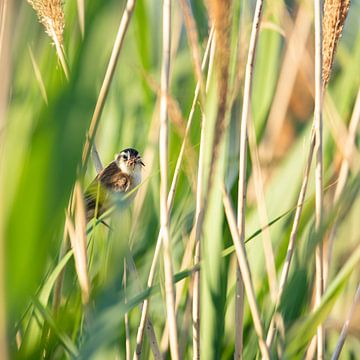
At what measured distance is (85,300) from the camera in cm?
141

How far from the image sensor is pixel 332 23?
1.50m

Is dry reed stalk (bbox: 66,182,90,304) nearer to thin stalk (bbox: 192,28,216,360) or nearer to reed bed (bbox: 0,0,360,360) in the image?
reed bed (bbox: 0,0,360,360)

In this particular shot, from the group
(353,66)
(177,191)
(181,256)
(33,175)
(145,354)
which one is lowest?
(145,354)

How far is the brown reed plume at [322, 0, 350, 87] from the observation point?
149 centimetres

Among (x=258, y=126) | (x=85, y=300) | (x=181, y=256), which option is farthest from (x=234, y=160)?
(x=85, y=300)

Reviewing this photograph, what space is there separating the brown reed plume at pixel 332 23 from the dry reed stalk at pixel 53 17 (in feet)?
1.63

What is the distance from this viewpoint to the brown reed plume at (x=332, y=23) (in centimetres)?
149

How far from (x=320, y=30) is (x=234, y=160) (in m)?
0.44

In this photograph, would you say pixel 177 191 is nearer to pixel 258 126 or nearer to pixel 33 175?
pixel 258 126

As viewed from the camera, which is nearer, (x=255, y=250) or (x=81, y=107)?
(x=81, y=107)

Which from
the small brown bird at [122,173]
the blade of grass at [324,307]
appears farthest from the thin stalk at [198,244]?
the small brown bird at [122,173]

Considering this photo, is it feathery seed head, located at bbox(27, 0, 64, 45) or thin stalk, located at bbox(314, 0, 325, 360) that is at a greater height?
feathery seed head, located at bbox(27, 0, 64, 45)

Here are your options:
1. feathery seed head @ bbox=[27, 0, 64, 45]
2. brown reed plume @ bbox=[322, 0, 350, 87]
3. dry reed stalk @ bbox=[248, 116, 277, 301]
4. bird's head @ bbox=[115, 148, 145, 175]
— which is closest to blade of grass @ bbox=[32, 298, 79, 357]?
feathery seed head @ bbox=[27, 0, 64, 45]

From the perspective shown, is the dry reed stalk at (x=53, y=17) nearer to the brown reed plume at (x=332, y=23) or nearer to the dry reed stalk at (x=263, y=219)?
the brown reed plume at (x=332, y=23)
